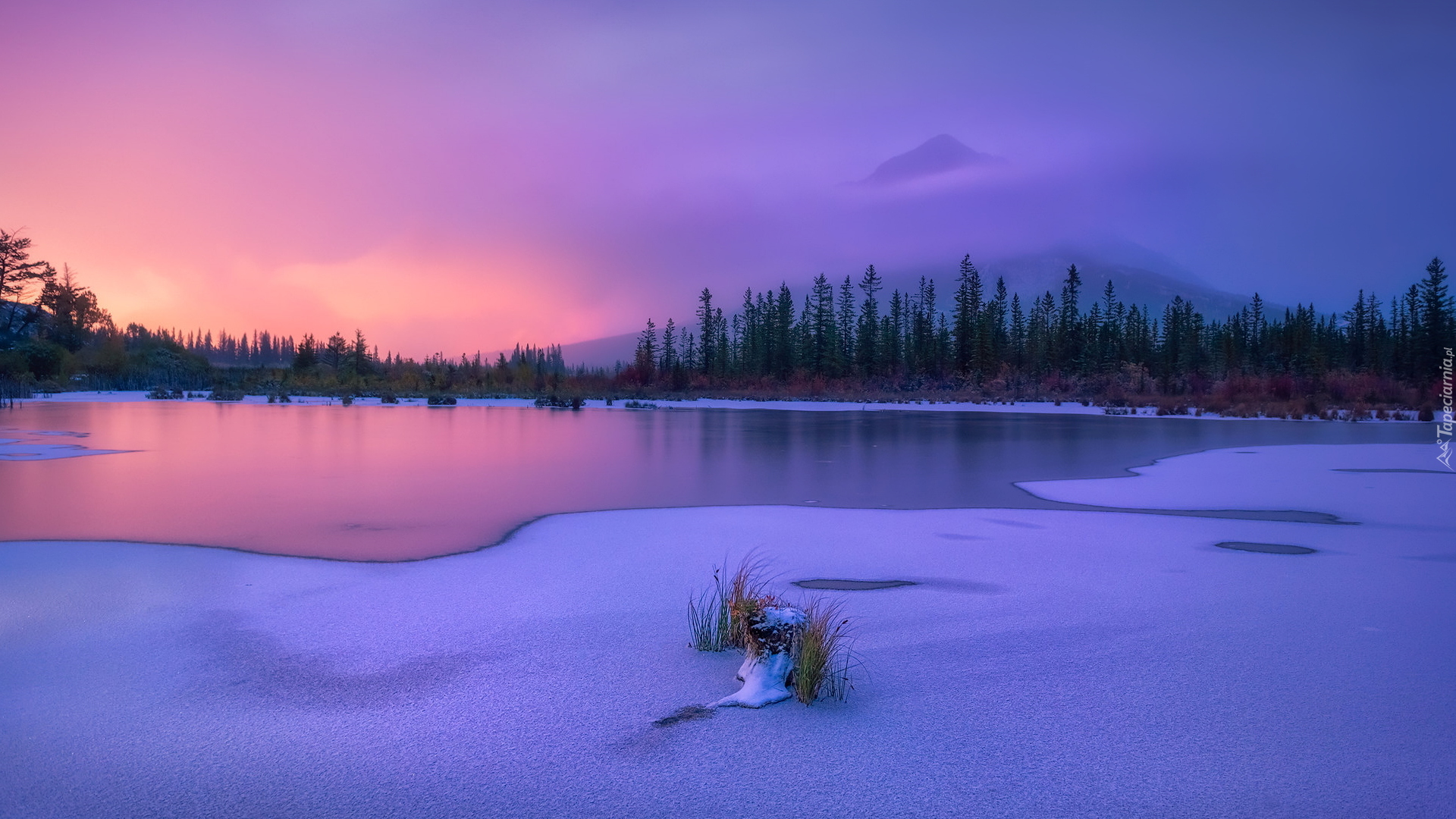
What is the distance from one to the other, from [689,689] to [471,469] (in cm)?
945

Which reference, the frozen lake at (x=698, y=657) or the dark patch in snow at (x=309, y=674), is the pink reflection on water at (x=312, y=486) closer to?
the frozen lake at (x=698, y=657)

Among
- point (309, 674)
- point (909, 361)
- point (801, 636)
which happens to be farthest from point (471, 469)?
point (909, 361)

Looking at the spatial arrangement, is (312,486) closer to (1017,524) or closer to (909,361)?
(1017,524)

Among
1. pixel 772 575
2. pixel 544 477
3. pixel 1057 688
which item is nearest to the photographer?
pixel 1057 688

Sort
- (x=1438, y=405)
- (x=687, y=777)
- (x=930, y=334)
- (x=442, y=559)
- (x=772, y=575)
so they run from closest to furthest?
(x=687, y=777) < (x=772, y=575) < (x=442, y=559) < (x=1438, y=405) < (x=930, y=334)

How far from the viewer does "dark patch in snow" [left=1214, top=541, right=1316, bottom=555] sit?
6258mm

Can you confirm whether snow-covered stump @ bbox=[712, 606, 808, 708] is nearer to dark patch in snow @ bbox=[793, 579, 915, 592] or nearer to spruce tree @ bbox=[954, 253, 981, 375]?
dark patch in snow @ bbox=[793, 579, 915, 592]

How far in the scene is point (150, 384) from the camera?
154ft

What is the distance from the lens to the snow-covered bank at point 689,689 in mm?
2627

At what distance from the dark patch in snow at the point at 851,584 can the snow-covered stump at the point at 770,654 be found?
158cm

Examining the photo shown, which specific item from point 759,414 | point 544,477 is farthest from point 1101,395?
point 544,477

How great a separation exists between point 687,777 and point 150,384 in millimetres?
55875

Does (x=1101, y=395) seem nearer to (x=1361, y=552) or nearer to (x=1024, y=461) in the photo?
(x=1024, y=461)

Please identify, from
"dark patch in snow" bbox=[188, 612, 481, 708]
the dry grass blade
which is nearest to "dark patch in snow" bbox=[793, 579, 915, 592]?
the dry grass blade
